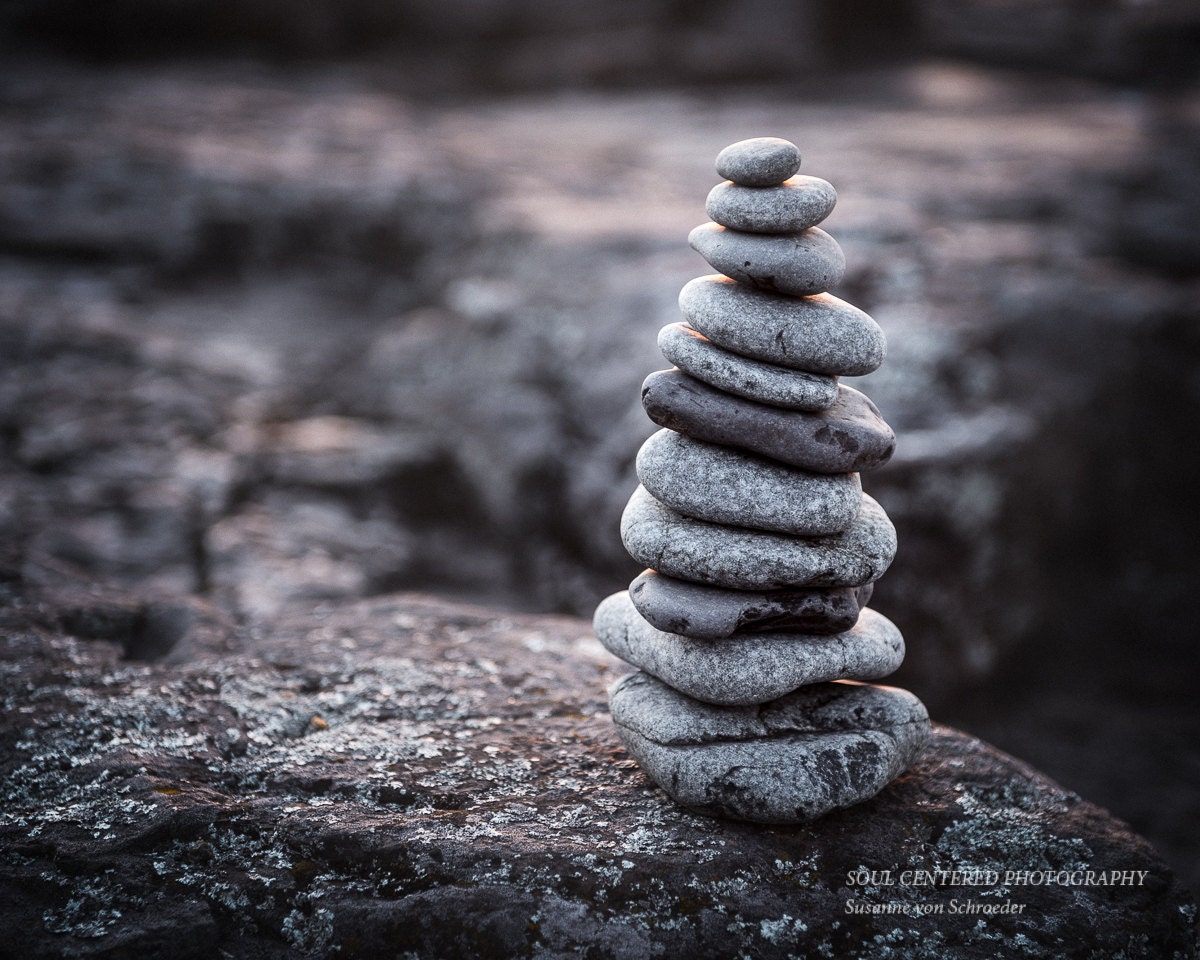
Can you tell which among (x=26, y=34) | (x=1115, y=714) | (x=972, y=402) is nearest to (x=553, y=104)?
(x=26, y=34)

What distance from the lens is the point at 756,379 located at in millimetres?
3422

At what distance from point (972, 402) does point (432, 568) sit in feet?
13.5

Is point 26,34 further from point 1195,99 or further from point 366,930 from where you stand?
point 1195,99

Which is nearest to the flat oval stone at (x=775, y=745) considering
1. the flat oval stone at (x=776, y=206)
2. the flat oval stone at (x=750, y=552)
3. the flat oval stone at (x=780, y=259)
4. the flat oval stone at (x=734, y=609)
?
the flat oval stone at (x=734, y=609)

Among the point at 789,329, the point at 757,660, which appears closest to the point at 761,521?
the point at 757,660

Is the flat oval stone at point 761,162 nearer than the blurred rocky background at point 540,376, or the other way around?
the flat oval stone at point 761,162

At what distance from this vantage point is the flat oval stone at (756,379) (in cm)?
342

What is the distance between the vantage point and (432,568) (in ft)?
22.6

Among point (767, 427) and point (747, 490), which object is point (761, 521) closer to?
point (747, 490)

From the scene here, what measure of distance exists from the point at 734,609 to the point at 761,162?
1618 mm

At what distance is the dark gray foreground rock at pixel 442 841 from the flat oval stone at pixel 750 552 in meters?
0.88

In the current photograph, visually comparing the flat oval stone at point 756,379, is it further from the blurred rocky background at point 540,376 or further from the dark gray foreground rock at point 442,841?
the blurred rocky background at point 540,376

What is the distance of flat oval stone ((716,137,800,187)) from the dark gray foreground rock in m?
2.33

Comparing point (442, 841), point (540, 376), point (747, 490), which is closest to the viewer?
point (442, 841)
